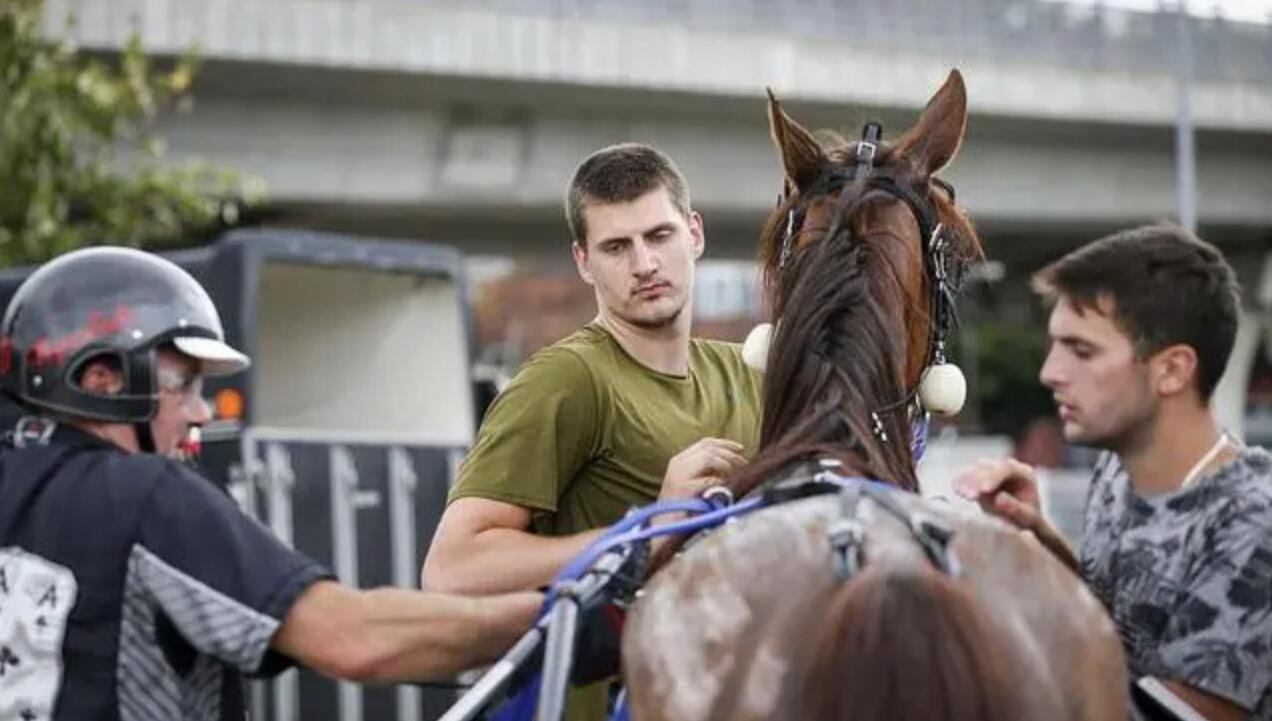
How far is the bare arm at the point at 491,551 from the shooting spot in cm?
445

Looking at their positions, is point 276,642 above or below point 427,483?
above

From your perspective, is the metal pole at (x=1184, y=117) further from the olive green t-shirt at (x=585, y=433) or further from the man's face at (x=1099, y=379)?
the man's face at (x=1099, y=379)

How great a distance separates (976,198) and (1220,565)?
27.9 m

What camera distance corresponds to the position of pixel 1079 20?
31672 millimetres

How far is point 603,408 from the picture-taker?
4.84m

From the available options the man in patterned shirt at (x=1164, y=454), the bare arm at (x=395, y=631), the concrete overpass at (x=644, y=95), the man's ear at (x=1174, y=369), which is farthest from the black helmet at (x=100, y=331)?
the concrete overpass at (x=644, y=95)

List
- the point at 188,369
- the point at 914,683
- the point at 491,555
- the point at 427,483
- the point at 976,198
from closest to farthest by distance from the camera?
the point at 914,683, the point at 188,369, the point at 491,555, the point at 427,483, the point at 976,198

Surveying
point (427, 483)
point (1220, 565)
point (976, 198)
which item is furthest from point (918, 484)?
point (976, 198)

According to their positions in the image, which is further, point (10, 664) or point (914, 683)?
point (10, 664)

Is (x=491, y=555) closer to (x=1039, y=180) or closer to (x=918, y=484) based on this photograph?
(x=918, y=484)

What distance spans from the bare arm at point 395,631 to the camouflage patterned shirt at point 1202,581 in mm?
1220

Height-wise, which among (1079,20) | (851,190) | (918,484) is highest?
(1079,20)

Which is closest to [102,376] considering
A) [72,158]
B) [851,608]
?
[851,608]

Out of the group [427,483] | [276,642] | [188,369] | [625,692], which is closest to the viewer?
[625,692]
